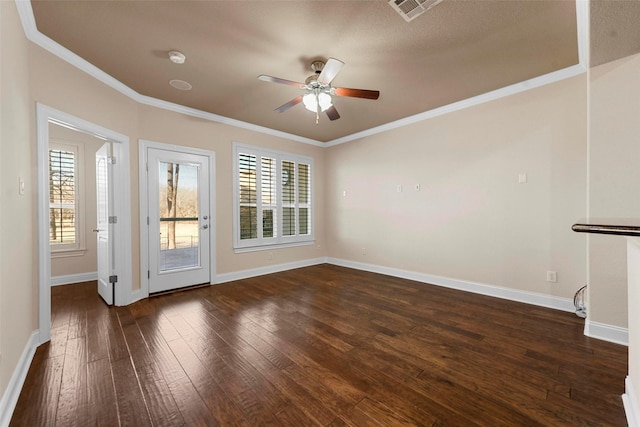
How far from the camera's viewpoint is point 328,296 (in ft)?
11.5

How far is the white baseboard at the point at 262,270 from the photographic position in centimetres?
422

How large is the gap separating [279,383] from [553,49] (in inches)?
145

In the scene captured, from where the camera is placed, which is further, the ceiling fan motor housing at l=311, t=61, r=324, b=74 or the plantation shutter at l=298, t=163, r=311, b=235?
the plantation shutter at l=298, t=163, r=311, b=235

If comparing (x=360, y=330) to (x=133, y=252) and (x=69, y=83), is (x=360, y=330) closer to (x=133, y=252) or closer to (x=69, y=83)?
(x=133, y=252)

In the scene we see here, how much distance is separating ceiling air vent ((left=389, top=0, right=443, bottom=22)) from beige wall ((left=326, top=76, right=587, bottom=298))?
6.82 feet

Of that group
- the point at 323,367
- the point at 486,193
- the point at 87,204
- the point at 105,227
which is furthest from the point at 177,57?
the point at 486,193

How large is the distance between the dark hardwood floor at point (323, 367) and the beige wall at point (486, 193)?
58cm

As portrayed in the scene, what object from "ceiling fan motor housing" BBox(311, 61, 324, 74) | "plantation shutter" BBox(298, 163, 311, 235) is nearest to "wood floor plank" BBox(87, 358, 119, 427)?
"ceiling fan motor housing" BBox(311, 61, 324, 74)

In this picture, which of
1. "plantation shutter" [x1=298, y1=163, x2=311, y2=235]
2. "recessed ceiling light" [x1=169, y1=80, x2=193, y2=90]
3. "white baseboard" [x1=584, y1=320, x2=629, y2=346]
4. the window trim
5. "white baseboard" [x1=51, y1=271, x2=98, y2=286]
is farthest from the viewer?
"plantation shutter" [x1=298, y1=163, x2=311, y2=235]

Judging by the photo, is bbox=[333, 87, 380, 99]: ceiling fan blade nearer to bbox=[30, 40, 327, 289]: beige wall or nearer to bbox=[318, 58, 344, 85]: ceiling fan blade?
bbox=[318, 58, 344, 85]: ceiling fan blade

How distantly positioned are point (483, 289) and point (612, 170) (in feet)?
6.43

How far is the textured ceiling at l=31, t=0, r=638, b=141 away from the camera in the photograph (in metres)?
1.96

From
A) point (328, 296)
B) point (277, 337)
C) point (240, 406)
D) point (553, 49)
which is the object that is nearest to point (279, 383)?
point (240, 406)

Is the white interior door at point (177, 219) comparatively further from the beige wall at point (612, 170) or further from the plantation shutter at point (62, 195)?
the beige wall at point (612, 170)
